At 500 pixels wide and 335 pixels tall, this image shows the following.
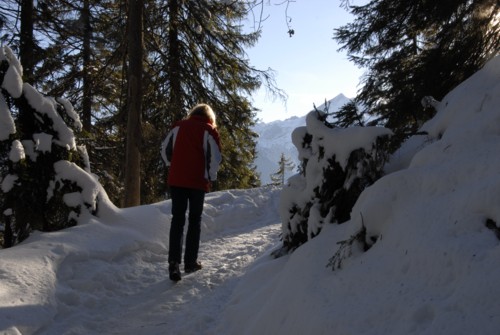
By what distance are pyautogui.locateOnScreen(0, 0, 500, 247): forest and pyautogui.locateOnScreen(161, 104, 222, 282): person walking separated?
1.54 m

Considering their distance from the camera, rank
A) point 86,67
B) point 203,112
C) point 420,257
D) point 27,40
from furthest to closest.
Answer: point 86,67 < point 27,40 < point 203,112 < point 420,257

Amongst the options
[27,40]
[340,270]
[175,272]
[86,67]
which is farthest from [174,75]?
[340,270]

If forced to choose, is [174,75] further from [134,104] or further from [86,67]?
[86,67]

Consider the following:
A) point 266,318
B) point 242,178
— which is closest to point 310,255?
point 266,318

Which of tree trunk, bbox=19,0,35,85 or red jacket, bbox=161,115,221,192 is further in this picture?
tree trunk, bbox=19,0,35,85

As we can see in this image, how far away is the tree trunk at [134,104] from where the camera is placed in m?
8.81

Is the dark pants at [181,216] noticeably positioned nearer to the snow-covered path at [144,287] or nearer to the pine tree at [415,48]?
the snow-covered path at [144,287]

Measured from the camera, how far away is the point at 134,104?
8.93 meters

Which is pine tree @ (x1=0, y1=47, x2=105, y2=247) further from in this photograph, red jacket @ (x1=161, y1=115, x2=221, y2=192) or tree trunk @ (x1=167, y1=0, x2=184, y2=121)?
tree trunk @ (x1=167, y1=0, x2=184, y2=121)

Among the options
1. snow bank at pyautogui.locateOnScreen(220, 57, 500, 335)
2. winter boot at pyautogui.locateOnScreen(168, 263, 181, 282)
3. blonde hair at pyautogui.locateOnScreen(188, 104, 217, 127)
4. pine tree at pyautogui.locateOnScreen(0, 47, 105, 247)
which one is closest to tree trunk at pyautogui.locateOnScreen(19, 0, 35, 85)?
pine tree at pyautogui.locateOnScreen(0, 47, 105, 247)

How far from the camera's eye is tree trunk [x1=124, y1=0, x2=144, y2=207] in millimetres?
8812

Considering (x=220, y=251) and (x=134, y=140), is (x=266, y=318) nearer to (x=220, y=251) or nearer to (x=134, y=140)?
(x=220, y=251)

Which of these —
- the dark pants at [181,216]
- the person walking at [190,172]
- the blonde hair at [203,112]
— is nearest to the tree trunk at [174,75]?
the blonde hair at [203,112]

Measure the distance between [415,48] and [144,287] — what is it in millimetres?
5695
